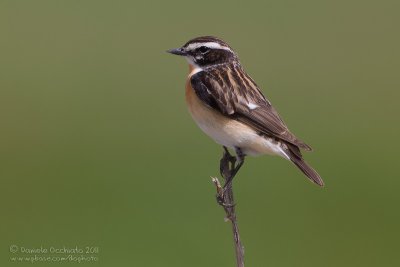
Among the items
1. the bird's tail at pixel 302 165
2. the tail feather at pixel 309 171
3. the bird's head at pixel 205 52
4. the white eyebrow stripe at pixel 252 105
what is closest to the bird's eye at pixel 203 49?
the bird's head at pixel 205 52

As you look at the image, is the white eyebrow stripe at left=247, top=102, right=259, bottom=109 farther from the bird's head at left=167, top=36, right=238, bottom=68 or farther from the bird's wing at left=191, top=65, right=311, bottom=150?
the bird's head at left=167, top=36, right=238, bottom=68

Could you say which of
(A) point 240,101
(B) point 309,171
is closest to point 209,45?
(A) point 240,101

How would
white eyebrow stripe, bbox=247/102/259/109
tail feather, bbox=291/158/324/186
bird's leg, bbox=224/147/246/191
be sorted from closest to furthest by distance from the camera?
tail feather, bbox=291/158/324/186 < bird's leg, bbox=224/147/246/191 < white eyebrow stripe, bbox=247/102/259/109

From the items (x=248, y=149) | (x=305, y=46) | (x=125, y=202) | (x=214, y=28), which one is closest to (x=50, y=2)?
(x=214, y=28)

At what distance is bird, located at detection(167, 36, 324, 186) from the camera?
706cm

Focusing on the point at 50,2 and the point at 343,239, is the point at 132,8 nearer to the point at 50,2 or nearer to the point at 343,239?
the point at 50,2

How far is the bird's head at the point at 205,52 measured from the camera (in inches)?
304

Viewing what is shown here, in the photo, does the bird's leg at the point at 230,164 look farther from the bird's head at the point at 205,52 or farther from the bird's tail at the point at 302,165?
the bird's head at the point at 205,52

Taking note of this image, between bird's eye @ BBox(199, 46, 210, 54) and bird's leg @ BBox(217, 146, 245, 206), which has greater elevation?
bird's eye @ BBox(199, 46, 210, 54)

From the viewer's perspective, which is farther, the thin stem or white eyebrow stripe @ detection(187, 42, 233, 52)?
white eyebrow stripe @ detection(187, 42, 233, 52)

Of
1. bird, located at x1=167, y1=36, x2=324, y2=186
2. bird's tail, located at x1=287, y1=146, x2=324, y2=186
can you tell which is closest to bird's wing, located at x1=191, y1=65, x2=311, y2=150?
bird, located at x1=167, y1=36, x2=324, y2=186

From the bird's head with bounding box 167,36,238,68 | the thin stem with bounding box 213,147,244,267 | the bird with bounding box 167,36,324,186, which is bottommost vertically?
the thin stem with bounding box 213,147,244,267

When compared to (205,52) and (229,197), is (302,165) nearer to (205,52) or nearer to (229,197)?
(229,197)

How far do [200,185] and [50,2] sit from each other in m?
12.9
